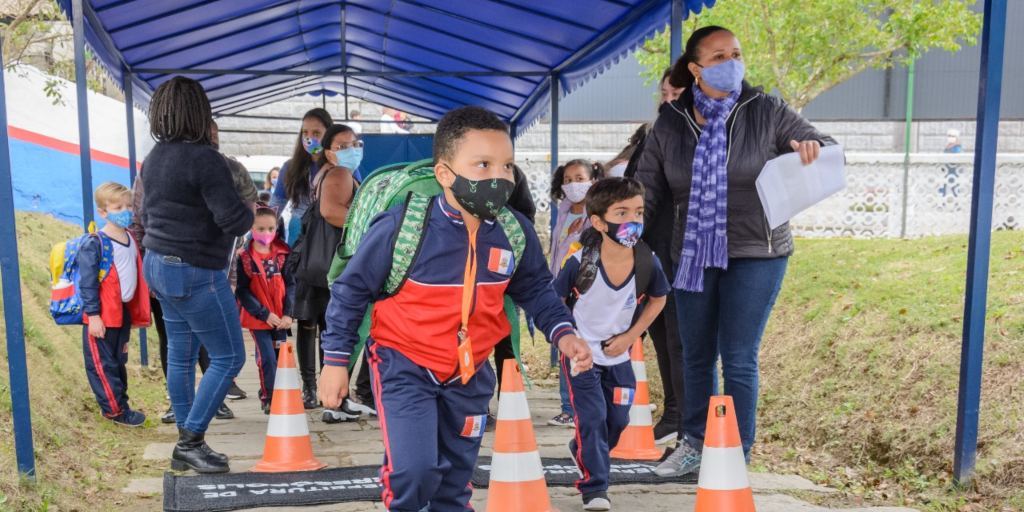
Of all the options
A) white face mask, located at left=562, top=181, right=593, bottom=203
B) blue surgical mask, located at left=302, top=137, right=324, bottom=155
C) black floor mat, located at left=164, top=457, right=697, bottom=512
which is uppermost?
blue surgical mask, located at left=302, top=137, right=324, bottom=155

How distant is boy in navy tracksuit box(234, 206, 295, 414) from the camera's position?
22.6 feet

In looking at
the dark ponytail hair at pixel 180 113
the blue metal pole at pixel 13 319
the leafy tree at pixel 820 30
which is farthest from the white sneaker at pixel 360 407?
the leafy tree at pixel 820 30

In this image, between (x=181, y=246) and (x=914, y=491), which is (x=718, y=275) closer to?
(x=914, y=491)

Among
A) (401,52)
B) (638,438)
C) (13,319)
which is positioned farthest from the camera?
(401,52)

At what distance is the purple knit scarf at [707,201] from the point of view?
4477mm

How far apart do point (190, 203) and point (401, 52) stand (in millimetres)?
6093

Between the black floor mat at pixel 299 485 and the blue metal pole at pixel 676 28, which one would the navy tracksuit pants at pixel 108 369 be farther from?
the blue metal pole at pixel 676 28

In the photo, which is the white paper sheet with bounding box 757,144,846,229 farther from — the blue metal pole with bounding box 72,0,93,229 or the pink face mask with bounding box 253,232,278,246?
the blue metal pole with bounding box 72,0,93,229

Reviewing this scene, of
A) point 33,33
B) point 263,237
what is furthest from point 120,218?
point 33,33

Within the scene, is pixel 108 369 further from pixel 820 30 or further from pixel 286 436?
pixel 820 30

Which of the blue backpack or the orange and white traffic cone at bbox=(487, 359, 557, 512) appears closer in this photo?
the orange and white traffic cone at bbox=(487, 359, 557, 512)

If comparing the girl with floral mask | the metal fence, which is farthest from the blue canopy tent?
the metal fence

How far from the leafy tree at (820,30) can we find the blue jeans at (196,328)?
10.1m

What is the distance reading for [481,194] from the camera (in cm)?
332
